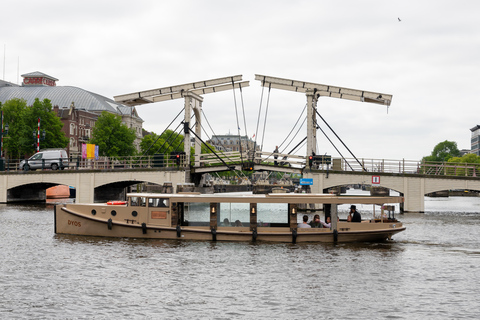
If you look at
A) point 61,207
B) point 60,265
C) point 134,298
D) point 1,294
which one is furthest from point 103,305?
point 61,207

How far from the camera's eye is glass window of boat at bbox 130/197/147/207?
2797cm

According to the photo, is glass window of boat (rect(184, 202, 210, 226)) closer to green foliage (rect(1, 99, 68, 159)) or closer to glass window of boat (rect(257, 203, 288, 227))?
glass window of boat (rect(257, 203, 288, 227))

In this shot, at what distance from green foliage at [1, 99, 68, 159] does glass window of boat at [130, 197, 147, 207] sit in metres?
54.7

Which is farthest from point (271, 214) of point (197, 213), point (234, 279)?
point (234, 279)

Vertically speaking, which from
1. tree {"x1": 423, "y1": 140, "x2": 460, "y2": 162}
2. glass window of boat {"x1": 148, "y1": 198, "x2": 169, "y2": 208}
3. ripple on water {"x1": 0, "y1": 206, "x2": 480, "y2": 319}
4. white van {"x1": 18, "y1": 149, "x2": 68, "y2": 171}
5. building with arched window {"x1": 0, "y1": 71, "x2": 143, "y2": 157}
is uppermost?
building with arched window {"x1": 0, "y1": 71, "x2": 143, "y2": 157}

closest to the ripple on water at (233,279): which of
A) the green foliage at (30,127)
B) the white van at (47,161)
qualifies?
the white van at (47,161)

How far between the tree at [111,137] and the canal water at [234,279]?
188ft

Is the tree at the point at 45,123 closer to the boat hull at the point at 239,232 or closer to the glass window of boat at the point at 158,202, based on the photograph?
the boat hull at the point at 239,232

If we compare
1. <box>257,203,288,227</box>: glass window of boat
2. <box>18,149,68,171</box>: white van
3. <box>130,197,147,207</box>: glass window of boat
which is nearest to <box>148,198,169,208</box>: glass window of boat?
<box>130,197,147,207</box>: glass window of boat

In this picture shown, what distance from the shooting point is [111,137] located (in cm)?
8538

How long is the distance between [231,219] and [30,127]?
58433mm

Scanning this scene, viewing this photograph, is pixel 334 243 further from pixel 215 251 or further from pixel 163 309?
pixel 163 309

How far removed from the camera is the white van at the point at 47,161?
57.2 meters

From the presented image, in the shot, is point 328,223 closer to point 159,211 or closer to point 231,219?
point 231,219
